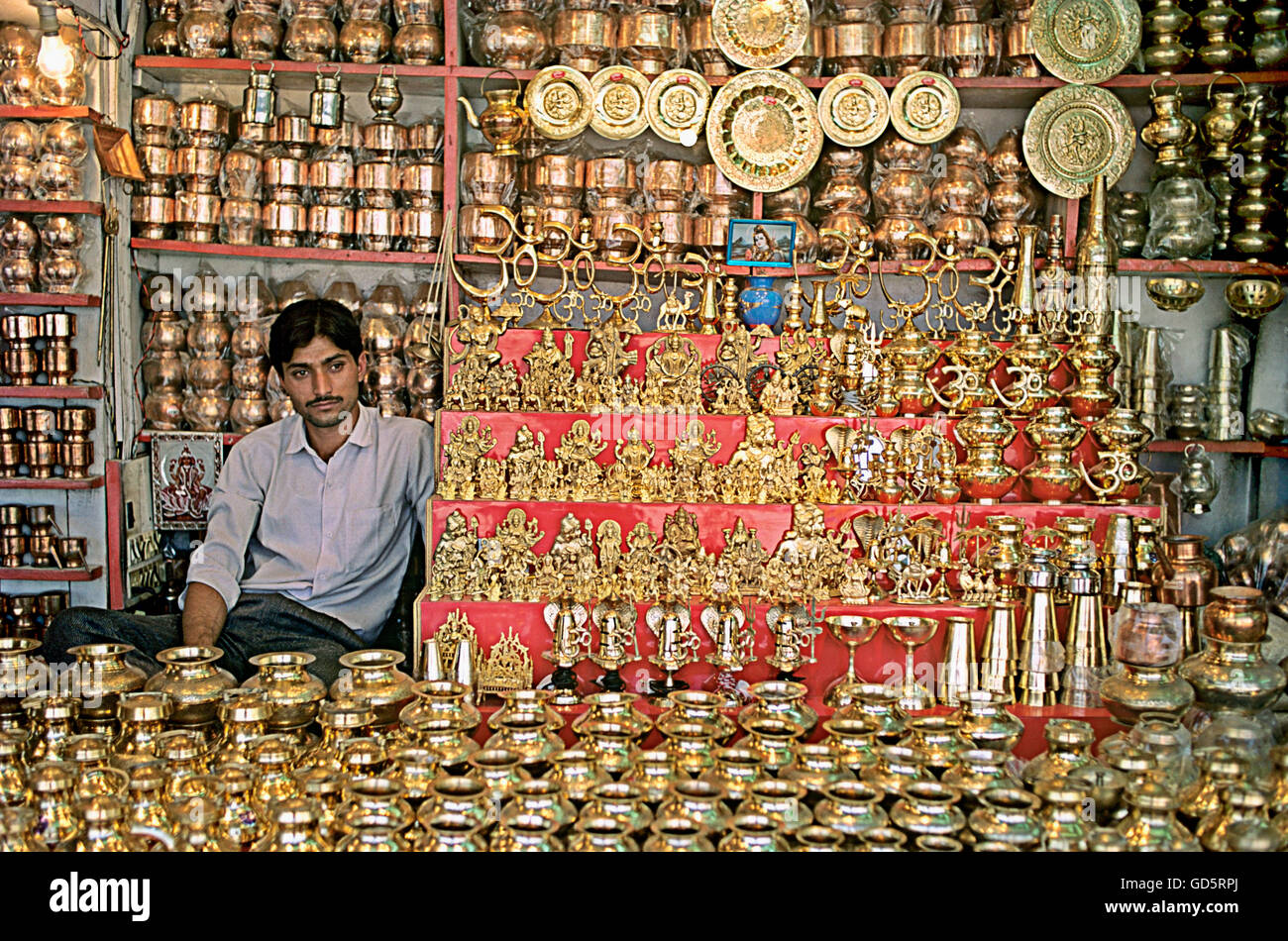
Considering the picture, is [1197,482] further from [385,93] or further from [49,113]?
[49,113]

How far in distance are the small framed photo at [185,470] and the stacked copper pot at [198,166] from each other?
687mm

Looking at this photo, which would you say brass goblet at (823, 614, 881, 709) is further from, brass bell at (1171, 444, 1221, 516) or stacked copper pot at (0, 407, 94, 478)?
stacked copper pot at (0, 407, 94, 478)

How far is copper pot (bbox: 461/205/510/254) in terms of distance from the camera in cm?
381

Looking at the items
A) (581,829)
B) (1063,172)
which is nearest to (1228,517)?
(1063,172)

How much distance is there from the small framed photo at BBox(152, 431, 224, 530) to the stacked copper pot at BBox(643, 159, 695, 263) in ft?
5.48

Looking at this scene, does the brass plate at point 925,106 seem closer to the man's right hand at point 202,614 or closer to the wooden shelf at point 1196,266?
the wooden shelf at point 1196,266

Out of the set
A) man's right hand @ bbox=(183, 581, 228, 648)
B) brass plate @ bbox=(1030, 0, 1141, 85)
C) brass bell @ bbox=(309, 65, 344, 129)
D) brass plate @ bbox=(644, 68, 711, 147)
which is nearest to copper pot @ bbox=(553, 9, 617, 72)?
brass plate @ bbox=(644, 68, 711, 147)

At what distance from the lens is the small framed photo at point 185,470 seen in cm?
390

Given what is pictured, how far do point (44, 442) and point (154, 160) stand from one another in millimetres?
1010

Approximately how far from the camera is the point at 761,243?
370 centimetres

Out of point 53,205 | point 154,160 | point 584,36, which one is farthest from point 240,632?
point 584,36

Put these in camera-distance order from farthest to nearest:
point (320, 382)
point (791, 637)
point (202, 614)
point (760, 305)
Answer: point (760, 305) → point (320, 382) → point (202, 614) → point (791, 637)

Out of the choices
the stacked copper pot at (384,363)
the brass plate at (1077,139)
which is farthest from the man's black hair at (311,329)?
the brass plate at (1077,139)

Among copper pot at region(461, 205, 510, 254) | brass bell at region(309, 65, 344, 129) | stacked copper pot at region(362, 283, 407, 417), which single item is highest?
brass bell at region(309, 65, 344, 129)
